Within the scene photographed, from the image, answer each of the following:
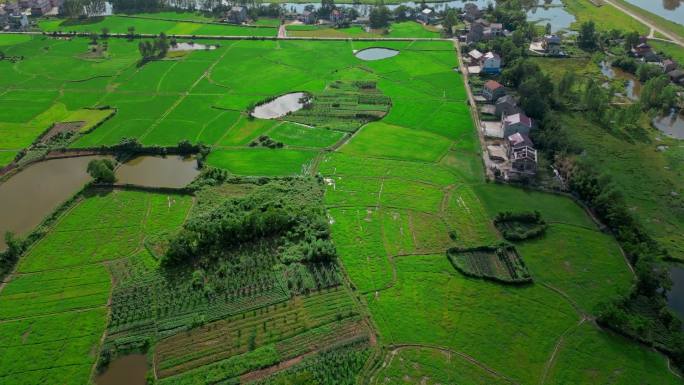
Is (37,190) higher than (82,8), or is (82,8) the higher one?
(82,8)

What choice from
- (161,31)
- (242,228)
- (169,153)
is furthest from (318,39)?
(242,228)

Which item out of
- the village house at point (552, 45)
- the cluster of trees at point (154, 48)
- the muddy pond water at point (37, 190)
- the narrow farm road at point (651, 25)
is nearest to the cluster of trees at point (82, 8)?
the cluster of trees at point (154, 48)

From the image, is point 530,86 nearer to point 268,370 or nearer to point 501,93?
point 501,93

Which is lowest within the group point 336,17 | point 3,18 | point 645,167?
point 645,167

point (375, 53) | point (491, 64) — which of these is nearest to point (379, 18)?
point (375, 53)

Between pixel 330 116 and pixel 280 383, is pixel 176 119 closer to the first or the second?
pixel 330 116

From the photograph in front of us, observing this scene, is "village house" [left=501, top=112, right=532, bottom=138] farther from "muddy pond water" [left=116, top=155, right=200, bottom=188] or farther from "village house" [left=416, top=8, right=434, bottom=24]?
"village house" [left=416, top=8, right=434, bottom=24]
